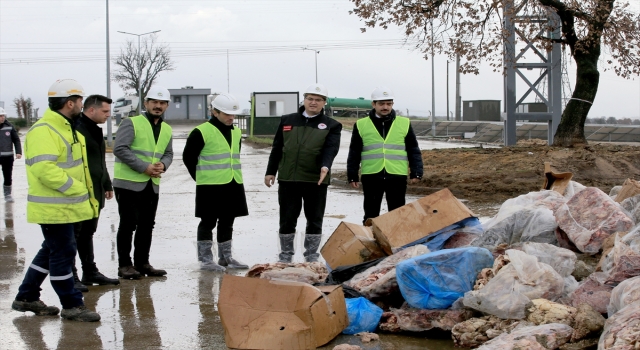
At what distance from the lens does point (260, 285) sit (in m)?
5.60

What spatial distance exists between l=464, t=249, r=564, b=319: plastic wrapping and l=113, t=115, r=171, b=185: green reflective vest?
3637 mm

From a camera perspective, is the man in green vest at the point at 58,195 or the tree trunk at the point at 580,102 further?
the tree trunk at the point at 580,102

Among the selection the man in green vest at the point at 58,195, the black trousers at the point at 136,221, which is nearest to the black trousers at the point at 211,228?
the black trousers at the point at 136,221

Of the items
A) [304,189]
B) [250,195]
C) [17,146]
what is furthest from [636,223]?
[17,146]

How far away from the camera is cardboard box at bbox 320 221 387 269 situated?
23.6 ft

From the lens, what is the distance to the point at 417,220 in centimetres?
724

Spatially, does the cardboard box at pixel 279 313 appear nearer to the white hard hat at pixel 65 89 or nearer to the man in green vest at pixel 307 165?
the white hard hat at pixel 65 89

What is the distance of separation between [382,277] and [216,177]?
2.59 metres

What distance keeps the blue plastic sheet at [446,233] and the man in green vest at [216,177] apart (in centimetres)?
205

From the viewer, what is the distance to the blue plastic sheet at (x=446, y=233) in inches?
279

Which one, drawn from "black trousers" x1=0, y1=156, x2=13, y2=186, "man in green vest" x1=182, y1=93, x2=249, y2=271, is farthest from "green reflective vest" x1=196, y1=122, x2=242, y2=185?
"black trousers" x1=0, y1=156, x2=13, y2=186

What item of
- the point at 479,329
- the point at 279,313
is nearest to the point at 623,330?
the point at 479,329

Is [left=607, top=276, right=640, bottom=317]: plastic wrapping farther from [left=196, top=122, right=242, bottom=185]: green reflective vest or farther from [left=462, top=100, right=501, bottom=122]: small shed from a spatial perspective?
[left=462, top=100, right=501, bottom=122]: small shed

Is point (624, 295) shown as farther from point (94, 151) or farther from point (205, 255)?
point (94, 151)
